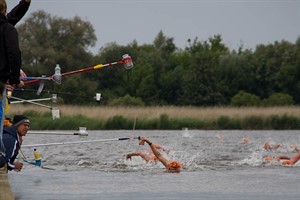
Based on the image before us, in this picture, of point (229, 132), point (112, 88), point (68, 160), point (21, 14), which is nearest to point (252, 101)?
point (112, 88)

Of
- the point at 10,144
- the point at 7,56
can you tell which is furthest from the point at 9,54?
the point at 10,144

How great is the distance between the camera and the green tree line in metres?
62.3

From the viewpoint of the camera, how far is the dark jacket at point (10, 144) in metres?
9.17

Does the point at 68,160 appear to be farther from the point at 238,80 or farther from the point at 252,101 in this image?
the point at 238,80

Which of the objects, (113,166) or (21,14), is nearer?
(21,14)

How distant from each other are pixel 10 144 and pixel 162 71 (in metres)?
64.0

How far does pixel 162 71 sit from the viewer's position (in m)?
73.1

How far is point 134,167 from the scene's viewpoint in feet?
64.4

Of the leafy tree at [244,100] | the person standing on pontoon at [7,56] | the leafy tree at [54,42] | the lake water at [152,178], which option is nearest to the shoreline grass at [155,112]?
the lake water at [152,178]

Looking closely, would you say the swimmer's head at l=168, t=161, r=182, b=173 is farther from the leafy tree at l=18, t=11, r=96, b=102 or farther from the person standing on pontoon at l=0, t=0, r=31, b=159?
the leafy tree at l=18, t=11, r=96, b=102

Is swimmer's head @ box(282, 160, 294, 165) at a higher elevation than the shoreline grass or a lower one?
lower

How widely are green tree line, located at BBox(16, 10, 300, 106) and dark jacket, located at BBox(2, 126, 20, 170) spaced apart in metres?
48.3

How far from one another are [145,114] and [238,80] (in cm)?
2831

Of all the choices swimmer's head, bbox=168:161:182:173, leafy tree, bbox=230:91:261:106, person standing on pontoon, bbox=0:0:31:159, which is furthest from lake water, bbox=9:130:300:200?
leafy tree, bbox=230:91:261:106
